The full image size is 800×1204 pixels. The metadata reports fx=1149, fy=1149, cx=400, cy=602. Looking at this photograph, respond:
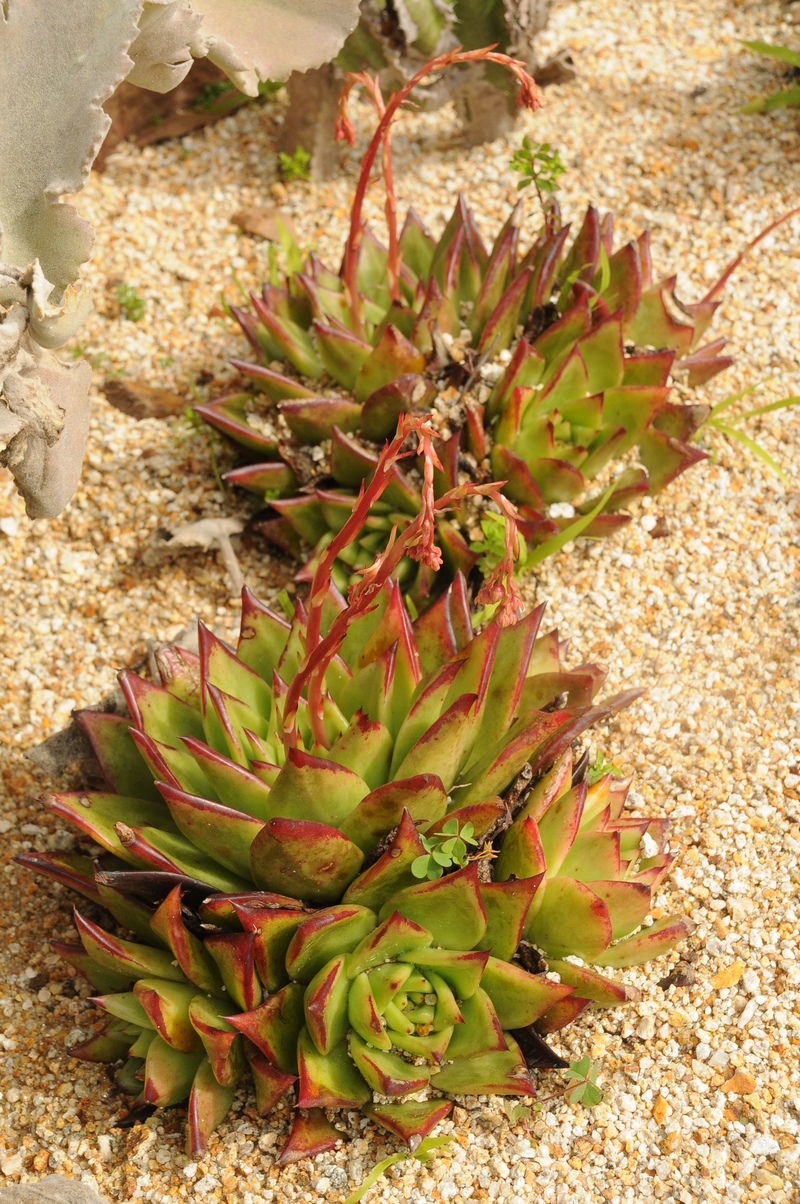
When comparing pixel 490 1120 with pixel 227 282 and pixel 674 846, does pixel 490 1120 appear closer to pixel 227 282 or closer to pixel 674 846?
pixel 674 846

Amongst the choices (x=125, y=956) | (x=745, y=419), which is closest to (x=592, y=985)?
(x=125, y=956)

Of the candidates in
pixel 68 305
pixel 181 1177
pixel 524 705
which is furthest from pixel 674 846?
pixel 68 305

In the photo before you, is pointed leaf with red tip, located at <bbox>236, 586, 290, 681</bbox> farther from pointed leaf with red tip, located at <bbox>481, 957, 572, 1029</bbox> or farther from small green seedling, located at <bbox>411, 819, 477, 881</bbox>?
pointed leaf with red tip, located at <bbox>481, 957, 572, 1029</bbox>

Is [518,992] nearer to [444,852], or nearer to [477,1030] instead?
[477,1030]

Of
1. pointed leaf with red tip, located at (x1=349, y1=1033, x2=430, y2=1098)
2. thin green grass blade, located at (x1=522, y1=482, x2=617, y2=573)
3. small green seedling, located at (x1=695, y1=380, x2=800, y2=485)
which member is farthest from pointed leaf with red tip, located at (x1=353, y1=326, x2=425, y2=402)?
pointed leaf with red tip, located at (x1=349, y1=1033, x2=430, y2=1098)

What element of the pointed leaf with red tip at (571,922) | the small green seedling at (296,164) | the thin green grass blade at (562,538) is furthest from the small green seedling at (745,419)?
the small green seedling at (296,164)

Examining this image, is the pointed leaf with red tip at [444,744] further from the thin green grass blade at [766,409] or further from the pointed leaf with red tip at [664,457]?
the thin green grass blade at [766,409]
